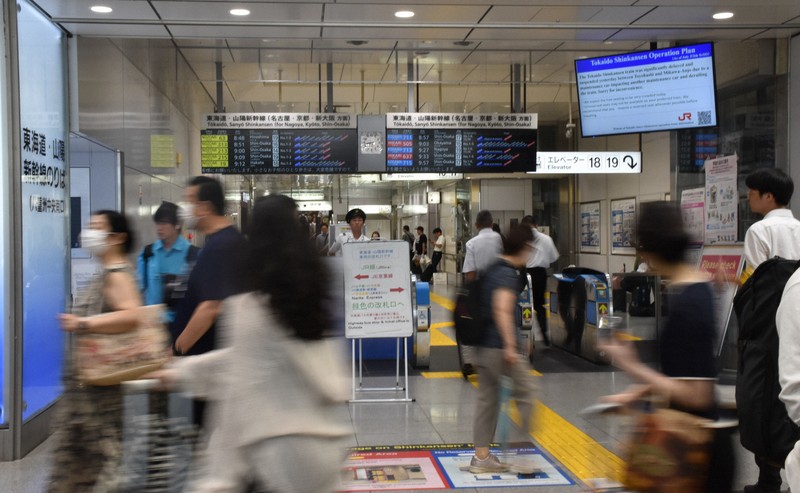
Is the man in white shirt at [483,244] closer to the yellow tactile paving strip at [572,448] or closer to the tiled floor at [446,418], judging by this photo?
the tiled floor at [446,418]

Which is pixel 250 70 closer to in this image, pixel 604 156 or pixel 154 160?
pixel 154 160

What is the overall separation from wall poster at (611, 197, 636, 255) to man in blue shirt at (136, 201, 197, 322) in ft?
37.4

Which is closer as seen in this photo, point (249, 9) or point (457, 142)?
point (249, 9)

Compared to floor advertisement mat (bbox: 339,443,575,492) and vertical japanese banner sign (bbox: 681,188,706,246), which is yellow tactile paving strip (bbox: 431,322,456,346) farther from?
floor advertisement mat (bbox: 339,443,575,492)

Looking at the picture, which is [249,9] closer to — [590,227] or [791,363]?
[791,363]

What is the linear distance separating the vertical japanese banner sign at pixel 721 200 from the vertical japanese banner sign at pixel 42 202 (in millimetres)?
6156

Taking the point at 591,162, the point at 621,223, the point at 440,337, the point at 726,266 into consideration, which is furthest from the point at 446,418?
the point at 621,223

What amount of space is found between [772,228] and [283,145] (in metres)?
6.53

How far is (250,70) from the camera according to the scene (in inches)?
413

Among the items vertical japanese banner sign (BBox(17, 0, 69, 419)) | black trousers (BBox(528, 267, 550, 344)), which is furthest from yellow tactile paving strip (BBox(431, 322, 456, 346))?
vertical japanese banner sign (BBox(17, 0, 69, 419))

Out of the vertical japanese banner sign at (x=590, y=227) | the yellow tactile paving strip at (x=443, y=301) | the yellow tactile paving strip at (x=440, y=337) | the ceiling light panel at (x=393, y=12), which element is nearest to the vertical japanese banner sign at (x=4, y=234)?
the ceiling light panel at (x=393, y=12)

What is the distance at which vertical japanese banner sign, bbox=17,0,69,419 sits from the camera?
5.34 metres

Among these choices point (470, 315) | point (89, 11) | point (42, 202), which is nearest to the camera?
point (470, 315)

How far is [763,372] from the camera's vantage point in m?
3.13
